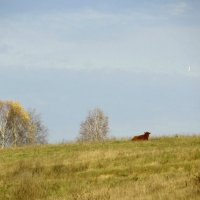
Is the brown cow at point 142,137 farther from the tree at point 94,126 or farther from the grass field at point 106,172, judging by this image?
the tree at point 94,126

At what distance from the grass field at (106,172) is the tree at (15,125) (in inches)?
1585

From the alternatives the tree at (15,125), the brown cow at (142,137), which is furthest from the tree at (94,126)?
the brown cow at (142,137)

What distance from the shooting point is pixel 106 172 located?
922 inches

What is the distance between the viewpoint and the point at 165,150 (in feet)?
88.3

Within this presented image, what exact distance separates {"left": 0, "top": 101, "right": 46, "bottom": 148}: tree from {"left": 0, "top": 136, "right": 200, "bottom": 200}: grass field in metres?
40.3

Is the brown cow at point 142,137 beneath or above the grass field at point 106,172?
above

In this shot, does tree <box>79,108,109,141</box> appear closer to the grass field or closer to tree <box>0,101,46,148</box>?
tree <box>0,101,46,148</box>

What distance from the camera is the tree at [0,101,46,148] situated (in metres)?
74.0

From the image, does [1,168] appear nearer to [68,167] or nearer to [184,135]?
[68,167]

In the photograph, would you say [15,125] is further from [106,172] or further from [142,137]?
[106,172]

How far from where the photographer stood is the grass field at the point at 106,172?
1560 cm

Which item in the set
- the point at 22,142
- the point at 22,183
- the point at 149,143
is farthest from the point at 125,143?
the point at 22,142

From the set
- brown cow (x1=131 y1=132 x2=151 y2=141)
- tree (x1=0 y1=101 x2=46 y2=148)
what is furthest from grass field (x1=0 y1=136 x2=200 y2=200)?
tree (x1=0 y1=101 x2=46 y2=148)

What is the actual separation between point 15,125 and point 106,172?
5330cm
